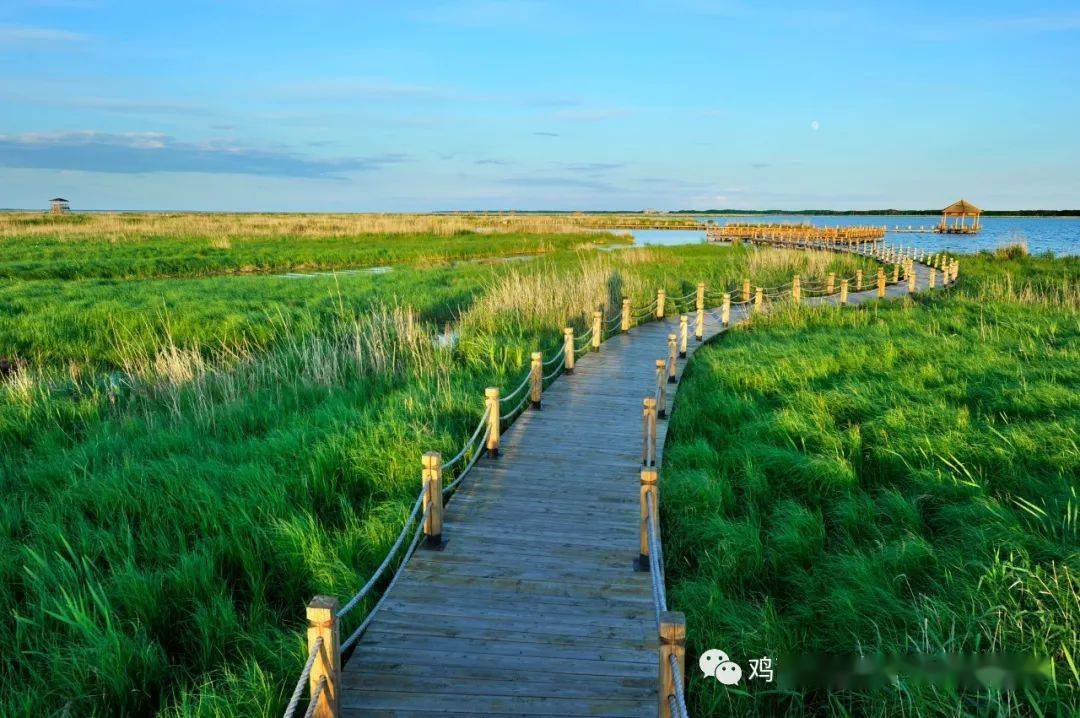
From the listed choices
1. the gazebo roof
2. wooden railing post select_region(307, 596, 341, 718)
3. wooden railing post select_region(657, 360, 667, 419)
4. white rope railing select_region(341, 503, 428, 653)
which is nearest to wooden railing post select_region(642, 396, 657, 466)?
wooden railing post select_region(657, 360, 667, 419)

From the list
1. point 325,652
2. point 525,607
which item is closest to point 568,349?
point 525,607

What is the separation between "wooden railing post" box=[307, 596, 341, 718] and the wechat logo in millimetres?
2186

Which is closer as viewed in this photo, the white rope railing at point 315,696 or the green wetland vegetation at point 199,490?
the white rope railing at point 315,696

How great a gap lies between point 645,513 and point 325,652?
2755 mm

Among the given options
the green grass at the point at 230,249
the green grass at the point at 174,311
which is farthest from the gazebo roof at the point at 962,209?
the green grass at the point at 174,311

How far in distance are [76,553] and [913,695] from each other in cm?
622

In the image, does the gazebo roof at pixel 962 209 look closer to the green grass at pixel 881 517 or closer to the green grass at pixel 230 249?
the green grass at pixel 230 249

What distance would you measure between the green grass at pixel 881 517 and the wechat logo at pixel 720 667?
75mm

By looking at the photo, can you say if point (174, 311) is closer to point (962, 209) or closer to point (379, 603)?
point (379, 603)

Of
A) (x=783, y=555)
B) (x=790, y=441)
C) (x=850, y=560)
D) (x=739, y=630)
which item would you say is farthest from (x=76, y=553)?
(x=790, y=441)

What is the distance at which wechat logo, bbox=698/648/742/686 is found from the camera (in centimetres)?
417

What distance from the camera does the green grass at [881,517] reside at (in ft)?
13.7

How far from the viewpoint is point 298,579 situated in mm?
5195

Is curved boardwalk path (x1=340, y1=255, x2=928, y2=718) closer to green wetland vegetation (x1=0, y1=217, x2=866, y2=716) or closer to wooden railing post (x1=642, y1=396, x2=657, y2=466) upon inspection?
wooden railing post (x1=642, y1=396, x2=657, y2=466)
